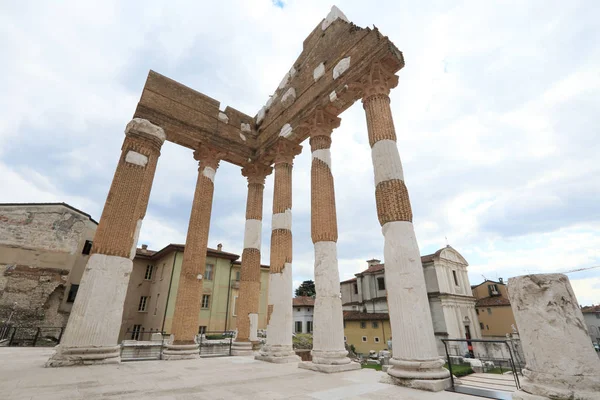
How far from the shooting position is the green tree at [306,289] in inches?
2386

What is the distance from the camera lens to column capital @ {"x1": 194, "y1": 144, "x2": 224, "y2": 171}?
1301 centimetres

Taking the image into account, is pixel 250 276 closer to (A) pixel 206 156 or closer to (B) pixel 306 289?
(A) pixel 206 156

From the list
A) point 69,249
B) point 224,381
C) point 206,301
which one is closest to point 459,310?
point 206,301

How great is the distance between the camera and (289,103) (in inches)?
499

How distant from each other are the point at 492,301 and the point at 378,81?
3437 centimetres

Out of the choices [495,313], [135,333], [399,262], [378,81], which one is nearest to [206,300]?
[135,333]

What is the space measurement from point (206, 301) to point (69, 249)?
11374 mm

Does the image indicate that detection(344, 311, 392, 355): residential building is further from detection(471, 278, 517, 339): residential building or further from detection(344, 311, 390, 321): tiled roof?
detection(471, 278, 517, 339): residential building

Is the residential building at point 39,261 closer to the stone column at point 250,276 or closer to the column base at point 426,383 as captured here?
the stone column at point 250,276

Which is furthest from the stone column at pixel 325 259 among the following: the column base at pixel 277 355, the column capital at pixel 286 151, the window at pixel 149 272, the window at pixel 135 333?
the window at pixel 149 272

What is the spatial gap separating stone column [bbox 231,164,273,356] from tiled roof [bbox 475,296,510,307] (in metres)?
31.2

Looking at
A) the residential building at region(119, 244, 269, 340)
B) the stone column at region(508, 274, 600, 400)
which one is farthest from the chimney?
the stone column at region(508, 274, 600, 400)

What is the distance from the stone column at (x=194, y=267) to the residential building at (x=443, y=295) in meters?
21.9

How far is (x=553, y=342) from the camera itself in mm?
3695
